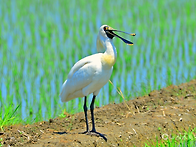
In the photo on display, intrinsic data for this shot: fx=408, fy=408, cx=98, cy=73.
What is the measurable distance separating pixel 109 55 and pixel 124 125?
1255 mm

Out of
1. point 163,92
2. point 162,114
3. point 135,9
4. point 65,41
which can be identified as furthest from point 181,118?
point 135,9

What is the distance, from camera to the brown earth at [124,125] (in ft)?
18.9

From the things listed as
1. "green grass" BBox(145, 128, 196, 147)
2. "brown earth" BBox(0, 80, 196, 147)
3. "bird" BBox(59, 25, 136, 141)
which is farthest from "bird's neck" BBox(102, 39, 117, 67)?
"green grass" BBox(145, 128, 196, 147)

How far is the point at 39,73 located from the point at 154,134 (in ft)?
9.39

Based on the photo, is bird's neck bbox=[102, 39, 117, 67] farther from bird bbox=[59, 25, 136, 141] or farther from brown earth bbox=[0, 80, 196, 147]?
brown earth bbox=[0, 80, 196, 147]

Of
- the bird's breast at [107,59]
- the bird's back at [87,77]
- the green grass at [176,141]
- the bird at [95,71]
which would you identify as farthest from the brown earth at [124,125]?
the bird's breast at [107,59]

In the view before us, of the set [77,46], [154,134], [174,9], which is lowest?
[154,134]

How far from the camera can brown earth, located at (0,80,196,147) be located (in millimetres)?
5762

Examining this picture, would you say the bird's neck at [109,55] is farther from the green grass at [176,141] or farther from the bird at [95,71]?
the green grass at [176,141]

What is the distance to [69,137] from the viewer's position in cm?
573

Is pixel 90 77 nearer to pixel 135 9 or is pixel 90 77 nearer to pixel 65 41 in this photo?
pixel 65 41

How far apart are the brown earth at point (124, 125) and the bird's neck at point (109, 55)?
1.08 metres

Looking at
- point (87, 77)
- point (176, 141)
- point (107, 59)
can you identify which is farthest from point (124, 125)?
point (107, 59)

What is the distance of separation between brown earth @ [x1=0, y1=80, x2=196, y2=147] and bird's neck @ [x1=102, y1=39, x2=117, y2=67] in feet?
3.55
